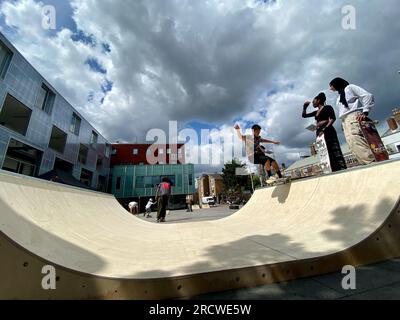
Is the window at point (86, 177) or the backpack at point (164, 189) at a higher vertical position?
the window at point (86, 177)

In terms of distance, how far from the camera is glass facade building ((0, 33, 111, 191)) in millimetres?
13000

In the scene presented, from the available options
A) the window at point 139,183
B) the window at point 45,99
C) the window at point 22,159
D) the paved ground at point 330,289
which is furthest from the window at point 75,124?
the paved ground at point 330,289

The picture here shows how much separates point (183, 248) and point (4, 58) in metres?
18.8

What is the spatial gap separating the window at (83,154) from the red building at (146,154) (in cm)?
1338

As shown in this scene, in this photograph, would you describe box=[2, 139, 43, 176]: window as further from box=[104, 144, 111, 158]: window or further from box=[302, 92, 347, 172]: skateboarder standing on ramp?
box=[302, 92, 347, 172]: skateboarder standing on ramp

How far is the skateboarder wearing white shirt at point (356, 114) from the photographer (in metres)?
3.62

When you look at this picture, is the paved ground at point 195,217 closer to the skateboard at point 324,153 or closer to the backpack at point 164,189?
the backpack at point 164,189

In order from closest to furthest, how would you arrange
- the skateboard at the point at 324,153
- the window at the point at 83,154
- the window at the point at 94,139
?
the skateboard at the point at 324,153 < the window at the point at 83,154 < the window at the point at 94,139

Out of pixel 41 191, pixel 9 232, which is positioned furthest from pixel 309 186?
pixel 41 191

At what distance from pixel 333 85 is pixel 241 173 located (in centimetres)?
3236

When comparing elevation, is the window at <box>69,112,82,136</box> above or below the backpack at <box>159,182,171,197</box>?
above

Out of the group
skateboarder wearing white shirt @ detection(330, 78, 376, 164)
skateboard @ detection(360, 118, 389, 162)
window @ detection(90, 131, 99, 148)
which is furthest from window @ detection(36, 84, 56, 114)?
skateboard @ detection(360, 118, 389, 162)

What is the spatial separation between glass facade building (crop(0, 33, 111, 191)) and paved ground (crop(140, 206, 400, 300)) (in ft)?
58.2
